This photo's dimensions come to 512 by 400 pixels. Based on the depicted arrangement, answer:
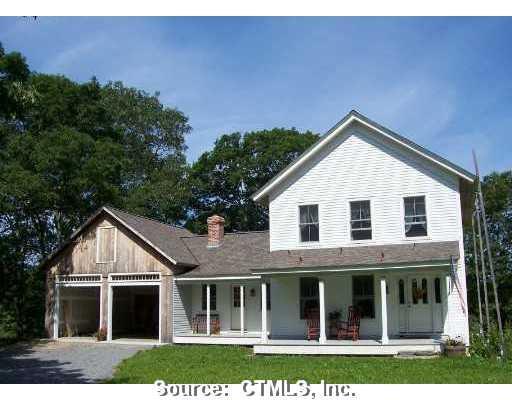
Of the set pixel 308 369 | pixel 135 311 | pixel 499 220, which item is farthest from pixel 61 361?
pixel 499 220

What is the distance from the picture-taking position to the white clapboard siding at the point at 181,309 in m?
24.3

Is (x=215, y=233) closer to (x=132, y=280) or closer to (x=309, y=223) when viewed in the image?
(x=132, y=280)

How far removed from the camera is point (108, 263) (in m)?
25.5

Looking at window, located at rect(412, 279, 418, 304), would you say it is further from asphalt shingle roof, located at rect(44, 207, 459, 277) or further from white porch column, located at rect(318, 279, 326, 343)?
white porch column, located at rect(318, 279, 326, 343)

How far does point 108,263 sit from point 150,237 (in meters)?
2.16

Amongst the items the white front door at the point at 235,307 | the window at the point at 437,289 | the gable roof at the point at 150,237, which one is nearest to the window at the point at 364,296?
the window at the point at 437,289

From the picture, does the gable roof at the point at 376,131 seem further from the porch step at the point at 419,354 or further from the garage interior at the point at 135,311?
the garage interior at the point at 135,311

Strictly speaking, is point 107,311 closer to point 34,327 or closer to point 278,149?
point 34,327

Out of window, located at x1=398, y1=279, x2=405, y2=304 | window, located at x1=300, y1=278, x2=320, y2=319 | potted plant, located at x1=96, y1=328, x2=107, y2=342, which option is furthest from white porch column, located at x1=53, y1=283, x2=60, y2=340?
window, located at x1=398, y1=279, x2=405, y2=304

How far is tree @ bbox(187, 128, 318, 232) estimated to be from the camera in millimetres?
48531

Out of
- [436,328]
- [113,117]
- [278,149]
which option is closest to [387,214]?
[436,328]

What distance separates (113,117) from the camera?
49.7m

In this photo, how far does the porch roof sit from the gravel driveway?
15.0 ft

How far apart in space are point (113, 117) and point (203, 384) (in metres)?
39.4
